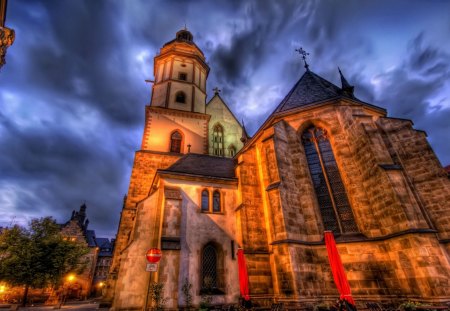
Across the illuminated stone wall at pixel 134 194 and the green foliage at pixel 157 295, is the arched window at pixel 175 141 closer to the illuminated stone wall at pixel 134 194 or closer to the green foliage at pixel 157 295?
the illuminated stone wall at pixel 134 194

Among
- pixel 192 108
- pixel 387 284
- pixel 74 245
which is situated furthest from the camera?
pixel 192 108

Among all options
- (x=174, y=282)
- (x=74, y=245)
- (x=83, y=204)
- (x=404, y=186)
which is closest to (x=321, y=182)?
(x=404, y=186)

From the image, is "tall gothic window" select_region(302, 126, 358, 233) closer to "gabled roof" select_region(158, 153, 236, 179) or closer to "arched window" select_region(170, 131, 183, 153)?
"gabled roof" select_region(158, 153, 236, 179)

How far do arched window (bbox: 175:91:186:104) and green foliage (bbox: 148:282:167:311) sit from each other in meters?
18.5

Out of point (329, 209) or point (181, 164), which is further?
point (181, 164)

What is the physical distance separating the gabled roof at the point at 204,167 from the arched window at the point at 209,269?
14.0 ft

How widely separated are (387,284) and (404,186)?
377 cm

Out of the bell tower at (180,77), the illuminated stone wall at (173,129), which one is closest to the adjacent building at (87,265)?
the illuminated stone wall at (173,129)

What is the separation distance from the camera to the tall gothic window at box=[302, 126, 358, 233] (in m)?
10.6

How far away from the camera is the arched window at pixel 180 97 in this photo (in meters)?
24.4

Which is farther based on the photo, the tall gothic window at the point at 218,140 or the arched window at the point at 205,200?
the tall gothic window at the point at 218,140

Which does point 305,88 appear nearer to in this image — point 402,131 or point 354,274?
point 402,131

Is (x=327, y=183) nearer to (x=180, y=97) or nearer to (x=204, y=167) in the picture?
(x=204, y=167)

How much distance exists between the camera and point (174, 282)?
1034cm
